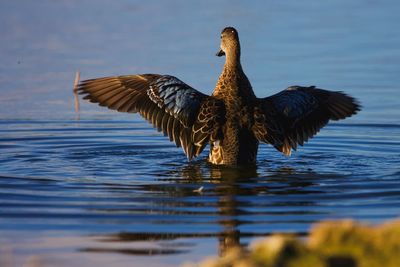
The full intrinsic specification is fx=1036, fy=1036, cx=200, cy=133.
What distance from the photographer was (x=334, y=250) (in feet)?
16.2

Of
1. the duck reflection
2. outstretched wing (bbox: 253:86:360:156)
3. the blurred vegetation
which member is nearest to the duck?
outstretched wing (bbox: 253:86:360:156)

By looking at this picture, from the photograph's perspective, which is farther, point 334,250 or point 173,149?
point 173,149

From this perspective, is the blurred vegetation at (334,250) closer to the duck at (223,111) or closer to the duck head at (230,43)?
the duck at (223,111)

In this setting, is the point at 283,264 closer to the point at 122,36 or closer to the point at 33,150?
the point at 33,150

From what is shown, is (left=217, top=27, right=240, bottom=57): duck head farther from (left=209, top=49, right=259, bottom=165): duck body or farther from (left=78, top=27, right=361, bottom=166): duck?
(left=209, top=49, right=259, bottom=165): duck body

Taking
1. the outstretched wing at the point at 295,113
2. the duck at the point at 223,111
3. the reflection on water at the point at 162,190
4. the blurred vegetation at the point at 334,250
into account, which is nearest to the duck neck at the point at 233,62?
the duck at the point at 223,111

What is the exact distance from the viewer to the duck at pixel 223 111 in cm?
1069

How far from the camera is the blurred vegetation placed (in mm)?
4746

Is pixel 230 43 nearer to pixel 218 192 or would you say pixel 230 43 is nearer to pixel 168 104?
pixel 168 104

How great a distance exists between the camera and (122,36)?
54.6 feet

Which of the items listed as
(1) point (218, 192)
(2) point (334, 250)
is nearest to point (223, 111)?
(1) point (218, 192)

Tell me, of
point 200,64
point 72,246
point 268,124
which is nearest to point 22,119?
point 200,64

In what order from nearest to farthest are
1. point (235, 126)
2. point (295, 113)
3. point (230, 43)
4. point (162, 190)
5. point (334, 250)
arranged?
point (334, 250), point (162, 190), point (235, 126), point (295, 113), point (230, 43)

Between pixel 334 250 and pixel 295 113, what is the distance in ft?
20.4
